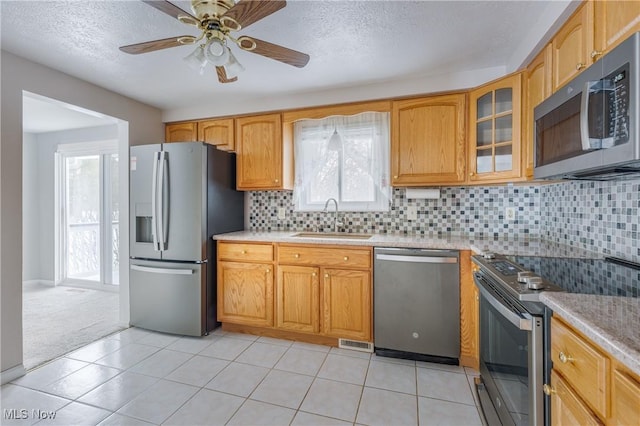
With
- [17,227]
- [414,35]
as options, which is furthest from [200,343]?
[414,35]

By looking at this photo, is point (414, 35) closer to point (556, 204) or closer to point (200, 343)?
point (556, 204)

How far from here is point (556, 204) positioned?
221 cm

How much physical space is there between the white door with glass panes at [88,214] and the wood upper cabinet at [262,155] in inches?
89.5

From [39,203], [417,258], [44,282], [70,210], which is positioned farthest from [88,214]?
[417,258]

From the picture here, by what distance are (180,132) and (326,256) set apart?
2311 millimetres

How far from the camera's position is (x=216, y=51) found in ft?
4.75

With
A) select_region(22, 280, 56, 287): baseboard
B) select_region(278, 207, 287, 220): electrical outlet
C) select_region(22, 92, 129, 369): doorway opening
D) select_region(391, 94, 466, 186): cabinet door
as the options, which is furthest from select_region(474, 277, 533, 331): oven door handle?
select_region(22, 280, 56, 287): baseboard

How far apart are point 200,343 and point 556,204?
10.2ft

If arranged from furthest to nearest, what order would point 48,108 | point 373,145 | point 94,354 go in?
point 48,108 < point 373,145 < point 94,354

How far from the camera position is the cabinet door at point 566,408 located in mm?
804

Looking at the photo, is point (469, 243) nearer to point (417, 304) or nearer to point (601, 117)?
point (417, 304)

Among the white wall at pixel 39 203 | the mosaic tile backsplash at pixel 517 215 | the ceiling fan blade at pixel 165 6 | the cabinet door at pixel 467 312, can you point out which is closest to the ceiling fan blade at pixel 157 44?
the ceiling fan blade at pixel 165 6

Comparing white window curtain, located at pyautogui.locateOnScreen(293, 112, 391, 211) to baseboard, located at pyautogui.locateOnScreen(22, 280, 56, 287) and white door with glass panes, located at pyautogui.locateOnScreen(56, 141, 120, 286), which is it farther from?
baseboard, located at pyautogui.locateOnScreen(22, 280, 56, 287)

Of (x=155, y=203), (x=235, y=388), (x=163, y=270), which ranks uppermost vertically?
(x=155, y=203)
